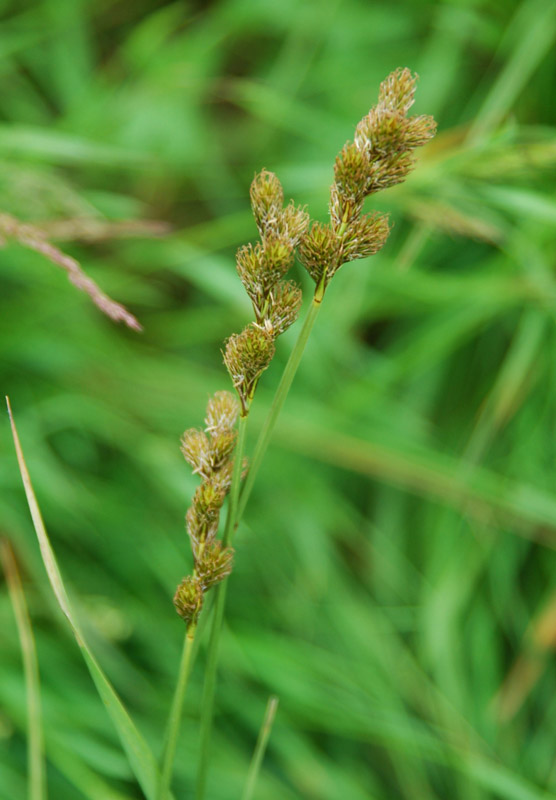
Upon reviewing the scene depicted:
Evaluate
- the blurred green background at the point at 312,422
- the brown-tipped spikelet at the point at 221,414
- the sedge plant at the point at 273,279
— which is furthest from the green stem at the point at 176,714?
the blurred green background at the point at 312,422

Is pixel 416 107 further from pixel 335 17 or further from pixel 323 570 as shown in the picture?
pixel 323 570

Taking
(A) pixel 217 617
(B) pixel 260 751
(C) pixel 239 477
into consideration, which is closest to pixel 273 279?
(C) pixel 239 477

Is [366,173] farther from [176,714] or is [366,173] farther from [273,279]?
Answer: [176,714]

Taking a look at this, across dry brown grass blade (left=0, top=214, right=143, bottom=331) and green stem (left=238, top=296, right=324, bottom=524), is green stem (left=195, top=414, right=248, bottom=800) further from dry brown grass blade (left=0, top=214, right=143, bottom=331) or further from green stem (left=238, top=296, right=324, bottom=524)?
dry brown grass blade (left=0, top=214, right=143, bottom=331)

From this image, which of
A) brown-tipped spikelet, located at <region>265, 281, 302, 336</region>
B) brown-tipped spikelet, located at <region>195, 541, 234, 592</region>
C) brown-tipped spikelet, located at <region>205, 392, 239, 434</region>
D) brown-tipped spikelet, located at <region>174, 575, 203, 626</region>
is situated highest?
brown-tipped spikelet, located at <region>265, 281, 302, 336</region>

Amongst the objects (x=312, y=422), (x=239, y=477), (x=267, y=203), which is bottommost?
(x=239, y=477)

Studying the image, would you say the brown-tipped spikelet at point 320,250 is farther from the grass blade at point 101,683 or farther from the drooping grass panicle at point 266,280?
the grass blade at point 101,683

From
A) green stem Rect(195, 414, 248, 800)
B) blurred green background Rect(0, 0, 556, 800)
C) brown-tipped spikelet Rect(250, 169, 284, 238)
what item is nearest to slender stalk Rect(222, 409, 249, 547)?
green stem Rect(195, 414, 248, 800)
